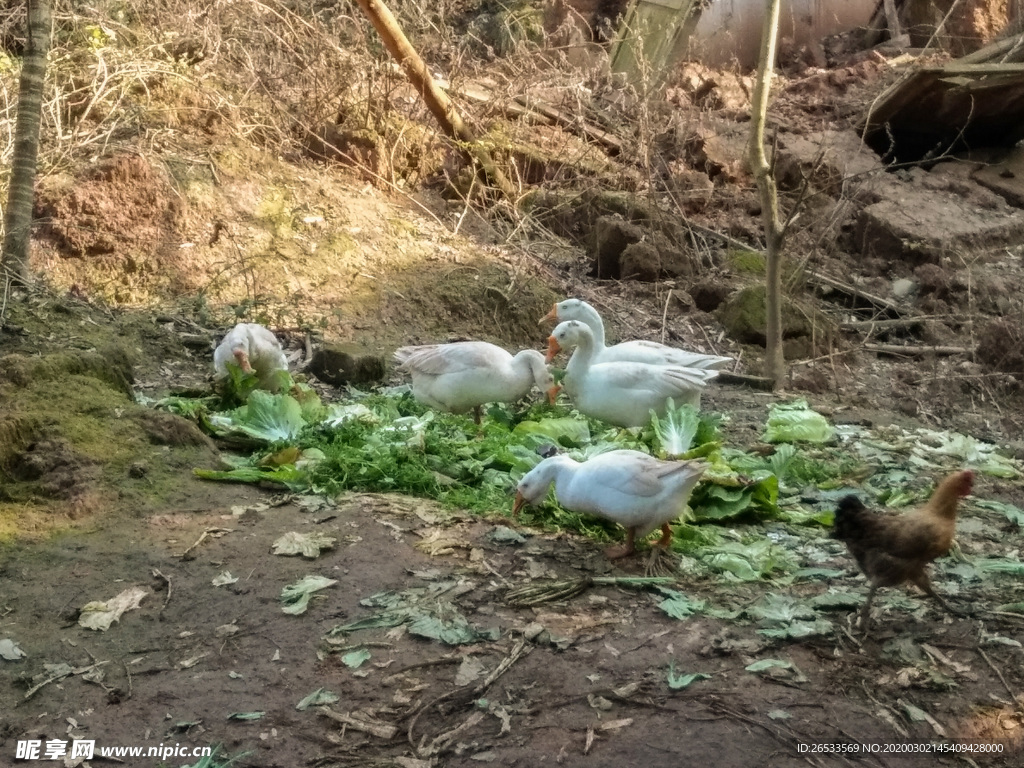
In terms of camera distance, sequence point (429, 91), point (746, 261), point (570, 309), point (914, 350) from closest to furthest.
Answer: point (570, 309) → point (914, 350) → point (429, 91) → point (746, 261)

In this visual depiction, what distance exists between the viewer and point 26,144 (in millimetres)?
6930

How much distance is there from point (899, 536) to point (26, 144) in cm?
605

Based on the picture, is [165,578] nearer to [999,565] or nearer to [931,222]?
[999,565]

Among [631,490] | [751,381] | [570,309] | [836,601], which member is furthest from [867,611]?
[751,381]

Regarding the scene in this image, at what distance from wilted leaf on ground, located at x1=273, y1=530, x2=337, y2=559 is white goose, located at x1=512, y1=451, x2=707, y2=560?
1049 millimetres

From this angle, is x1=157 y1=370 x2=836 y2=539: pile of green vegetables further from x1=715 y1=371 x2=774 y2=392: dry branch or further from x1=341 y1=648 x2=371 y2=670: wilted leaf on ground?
x1=715 y1=371 x2=774 y2=392: dry branch

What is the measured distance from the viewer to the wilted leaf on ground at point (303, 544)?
4383mm

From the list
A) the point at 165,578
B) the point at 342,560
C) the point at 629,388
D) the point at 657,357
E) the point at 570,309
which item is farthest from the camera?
the point at 570,309

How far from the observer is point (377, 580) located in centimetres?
420

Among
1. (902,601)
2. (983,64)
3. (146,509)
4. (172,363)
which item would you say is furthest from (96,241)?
(983,64)

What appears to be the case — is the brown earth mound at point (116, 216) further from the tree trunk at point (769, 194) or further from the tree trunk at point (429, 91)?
the tree trunk at point (769, 194)

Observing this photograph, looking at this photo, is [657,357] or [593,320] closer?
[657,357]

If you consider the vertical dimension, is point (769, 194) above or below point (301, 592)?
above

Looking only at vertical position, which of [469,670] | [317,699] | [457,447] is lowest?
[317,699]
